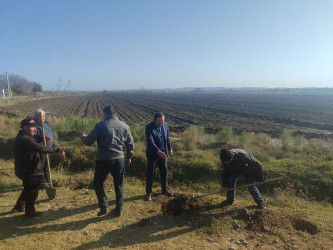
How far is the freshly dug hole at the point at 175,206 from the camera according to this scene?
15.8 feet

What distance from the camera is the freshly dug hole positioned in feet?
15.8

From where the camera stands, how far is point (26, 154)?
4.25m

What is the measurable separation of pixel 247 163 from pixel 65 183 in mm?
4408

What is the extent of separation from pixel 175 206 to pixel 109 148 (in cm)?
180

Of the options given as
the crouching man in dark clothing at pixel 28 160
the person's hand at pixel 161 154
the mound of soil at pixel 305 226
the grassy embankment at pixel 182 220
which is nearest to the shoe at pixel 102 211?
the grassy embankment at pixel 182 220

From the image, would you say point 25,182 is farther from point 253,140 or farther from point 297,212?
point 253,140

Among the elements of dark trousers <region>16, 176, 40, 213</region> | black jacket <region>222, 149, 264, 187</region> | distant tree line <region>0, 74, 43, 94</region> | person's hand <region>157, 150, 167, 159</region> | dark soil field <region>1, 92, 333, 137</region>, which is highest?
distant tree line <region>0, 74, 43, 94</region>

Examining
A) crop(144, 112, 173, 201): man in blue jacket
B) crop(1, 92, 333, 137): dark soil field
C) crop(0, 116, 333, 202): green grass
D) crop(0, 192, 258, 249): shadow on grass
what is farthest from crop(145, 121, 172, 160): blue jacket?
crop(1, 92, 333, 137): dark soil field

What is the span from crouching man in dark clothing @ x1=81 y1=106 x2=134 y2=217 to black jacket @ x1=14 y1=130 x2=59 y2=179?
782 millimetres

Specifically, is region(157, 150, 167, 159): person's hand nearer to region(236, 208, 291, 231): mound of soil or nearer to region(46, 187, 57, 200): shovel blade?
region(236, 208, 291, 231): mound of soil

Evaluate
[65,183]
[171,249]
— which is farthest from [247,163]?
[65,183]

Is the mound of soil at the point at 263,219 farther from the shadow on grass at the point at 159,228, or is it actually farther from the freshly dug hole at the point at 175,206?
the freshly dug hole at the point at 175,206

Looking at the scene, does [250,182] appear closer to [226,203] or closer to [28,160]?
[226,203]

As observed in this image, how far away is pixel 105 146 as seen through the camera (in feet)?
14.0
